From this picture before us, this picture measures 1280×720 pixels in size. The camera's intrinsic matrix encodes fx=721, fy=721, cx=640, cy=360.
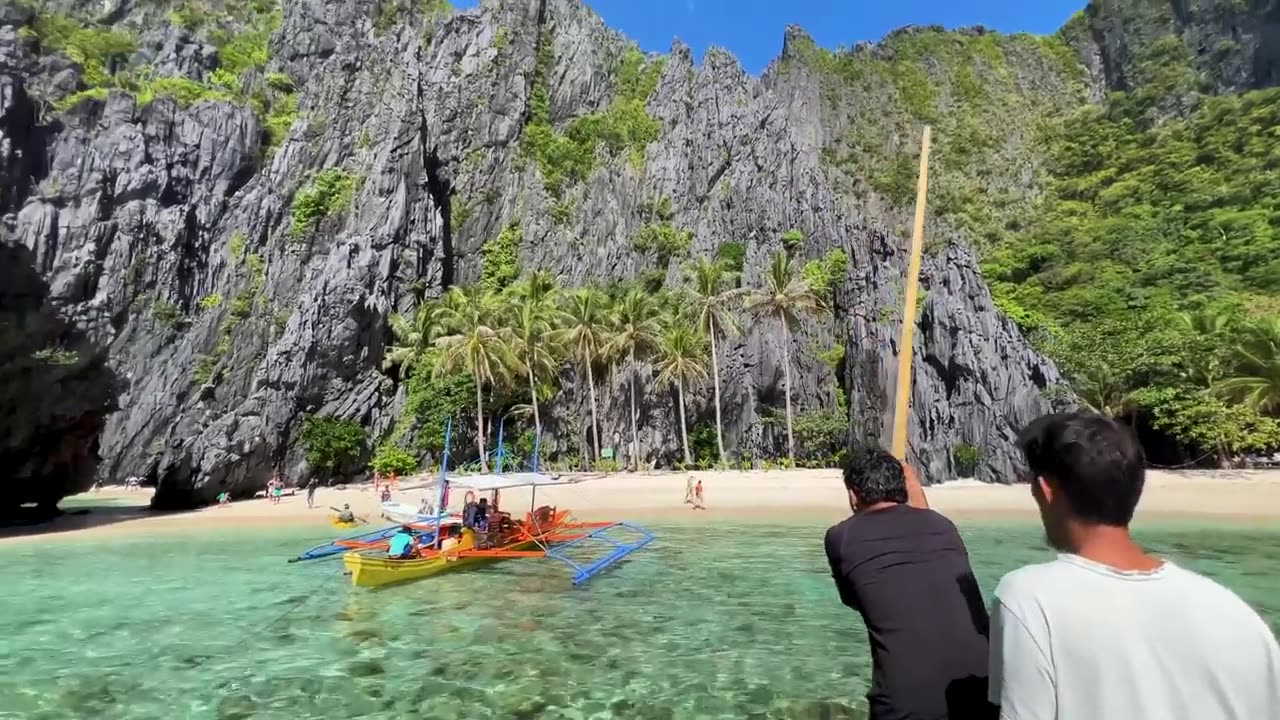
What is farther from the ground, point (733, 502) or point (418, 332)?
point (418, 332)

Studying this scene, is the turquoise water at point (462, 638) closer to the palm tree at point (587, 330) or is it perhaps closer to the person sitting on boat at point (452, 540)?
the person sitting on boat at point (452, 540)

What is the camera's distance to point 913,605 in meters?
3.34

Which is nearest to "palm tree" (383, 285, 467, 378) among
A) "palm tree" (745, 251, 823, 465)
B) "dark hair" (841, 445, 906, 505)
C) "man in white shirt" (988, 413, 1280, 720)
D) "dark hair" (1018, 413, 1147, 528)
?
"palm tree" (745, 251, 823, 465)

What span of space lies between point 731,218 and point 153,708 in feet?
205

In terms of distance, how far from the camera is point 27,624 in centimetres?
1411

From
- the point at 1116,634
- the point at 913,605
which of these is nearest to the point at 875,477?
the point at 913,605

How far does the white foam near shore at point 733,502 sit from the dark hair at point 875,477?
85.8 ft

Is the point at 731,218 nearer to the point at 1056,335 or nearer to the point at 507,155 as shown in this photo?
the point at 507,155

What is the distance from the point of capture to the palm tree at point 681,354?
1928 inches

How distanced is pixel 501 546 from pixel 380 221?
44103 mm

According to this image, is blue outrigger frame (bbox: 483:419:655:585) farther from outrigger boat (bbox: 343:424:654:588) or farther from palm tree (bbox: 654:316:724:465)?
palm tree (bbox: 654:316:724:465)

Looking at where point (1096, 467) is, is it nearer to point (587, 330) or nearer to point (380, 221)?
point (587, 330)

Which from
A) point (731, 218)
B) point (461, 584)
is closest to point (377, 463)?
point (461, 584)

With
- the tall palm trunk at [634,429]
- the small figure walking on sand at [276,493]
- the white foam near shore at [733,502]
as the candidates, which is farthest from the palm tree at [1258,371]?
the small figure walking on sand at [276,493]
